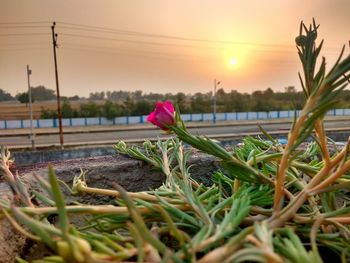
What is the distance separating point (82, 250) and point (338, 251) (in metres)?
0.36

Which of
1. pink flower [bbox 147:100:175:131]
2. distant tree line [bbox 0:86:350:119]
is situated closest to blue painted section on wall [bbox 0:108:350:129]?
distant tree line [bbox 0:86:350:119]

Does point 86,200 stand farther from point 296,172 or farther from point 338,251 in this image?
point 338,251

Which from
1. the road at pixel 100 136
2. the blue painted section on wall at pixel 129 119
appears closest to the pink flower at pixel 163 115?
the road at pixel 100 136

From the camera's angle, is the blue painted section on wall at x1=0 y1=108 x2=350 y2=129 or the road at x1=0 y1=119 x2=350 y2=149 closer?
the road at x1=0 y1=119 x2=350 y2=149

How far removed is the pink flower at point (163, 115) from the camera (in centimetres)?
70

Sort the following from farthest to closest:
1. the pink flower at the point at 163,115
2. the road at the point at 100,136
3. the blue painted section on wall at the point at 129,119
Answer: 1. the blue painted section on wall at the point at 129,119
2. the road at the point at 100,136
3. the pink flower at the point at 163,115

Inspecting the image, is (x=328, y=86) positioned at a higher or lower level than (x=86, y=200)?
higher

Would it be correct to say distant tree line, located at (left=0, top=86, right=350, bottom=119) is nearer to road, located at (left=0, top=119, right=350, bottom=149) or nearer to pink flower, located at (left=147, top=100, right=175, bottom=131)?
road, located at (left=0, top=119, right=350, bottom=149)

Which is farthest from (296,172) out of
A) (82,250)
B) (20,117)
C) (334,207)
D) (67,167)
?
(20,117)

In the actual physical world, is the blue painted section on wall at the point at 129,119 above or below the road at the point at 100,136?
above

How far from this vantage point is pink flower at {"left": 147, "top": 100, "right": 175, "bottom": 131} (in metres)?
0.70

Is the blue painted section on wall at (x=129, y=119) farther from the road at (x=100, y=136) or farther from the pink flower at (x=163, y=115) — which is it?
the pink flower at (x=163, y=115)

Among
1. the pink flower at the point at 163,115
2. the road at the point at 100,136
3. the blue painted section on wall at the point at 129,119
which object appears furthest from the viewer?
the blue painted section on wall at the point at 129,119

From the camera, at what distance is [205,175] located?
122cm
